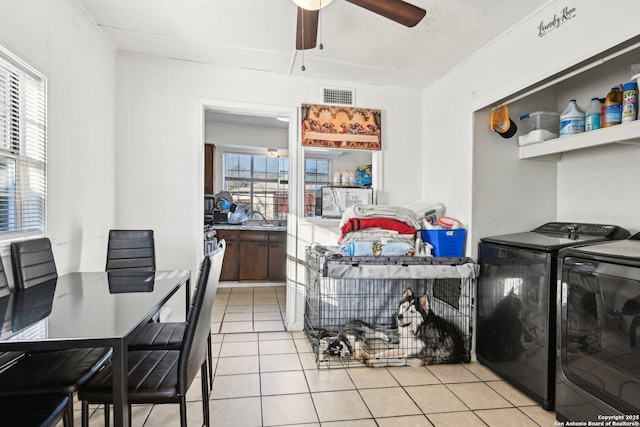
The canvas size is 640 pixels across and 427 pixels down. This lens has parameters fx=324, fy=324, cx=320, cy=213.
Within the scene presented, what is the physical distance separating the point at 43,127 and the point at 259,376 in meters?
2.05

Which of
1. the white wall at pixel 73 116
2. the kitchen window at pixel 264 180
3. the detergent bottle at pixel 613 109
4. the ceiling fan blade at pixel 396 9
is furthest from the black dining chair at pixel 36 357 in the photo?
the kitchen window at pixel 264 180

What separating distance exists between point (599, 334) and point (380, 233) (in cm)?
143

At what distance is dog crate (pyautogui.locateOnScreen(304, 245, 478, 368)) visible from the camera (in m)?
2.42

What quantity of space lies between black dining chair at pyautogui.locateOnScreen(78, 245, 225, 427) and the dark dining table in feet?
0.57

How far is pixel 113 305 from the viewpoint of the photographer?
1.37 meters

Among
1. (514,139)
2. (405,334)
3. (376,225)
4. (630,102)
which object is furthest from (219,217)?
(630,102)

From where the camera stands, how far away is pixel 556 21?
1.92 m

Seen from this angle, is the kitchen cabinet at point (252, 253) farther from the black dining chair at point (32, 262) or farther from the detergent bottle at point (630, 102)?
the detergent bottle at point (630, 102)

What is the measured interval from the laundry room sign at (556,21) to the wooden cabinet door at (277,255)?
3.75 metres

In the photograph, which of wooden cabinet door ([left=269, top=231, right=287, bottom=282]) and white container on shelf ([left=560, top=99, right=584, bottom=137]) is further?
wooden cabinet door ([left=269, top=231, right=287, bottom=282])

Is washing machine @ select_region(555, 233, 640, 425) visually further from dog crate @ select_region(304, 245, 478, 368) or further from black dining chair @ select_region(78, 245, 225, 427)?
black dining chair @ select_region(78, 245, 225, 427)

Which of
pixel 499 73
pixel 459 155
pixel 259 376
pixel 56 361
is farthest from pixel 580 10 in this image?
pixel 56 361

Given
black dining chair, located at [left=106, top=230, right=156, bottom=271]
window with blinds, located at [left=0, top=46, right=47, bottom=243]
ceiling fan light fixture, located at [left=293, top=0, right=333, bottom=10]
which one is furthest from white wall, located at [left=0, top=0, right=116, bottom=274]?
ceiling fan light fixture, located at [left=293, top=0, right=333, bottom=10]

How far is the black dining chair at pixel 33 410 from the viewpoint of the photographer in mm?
1011
